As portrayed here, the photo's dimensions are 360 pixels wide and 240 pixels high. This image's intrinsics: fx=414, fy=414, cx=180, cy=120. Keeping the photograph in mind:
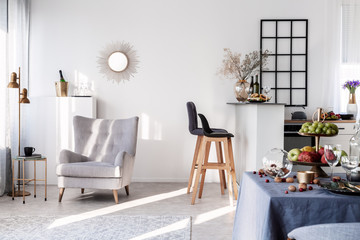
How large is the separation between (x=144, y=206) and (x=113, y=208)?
335 mm

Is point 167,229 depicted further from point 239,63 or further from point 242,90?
point 239,63

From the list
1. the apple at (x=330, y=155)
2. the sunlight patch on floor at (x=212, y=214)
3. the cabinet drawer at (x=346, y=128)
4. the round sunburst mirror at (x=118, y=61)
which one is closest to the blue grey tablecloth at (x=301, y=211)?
the apple at (x=330, y=155)

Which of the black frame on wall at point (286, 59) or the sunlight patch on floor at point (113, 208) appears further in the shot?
the black frame on wall at point (286, 59)

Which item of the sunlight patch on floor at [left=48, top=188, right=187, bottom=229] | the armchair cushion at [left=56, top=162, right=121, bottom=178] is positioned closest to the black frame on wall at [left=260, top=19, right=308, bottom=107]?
the sunlight patch on floor at [left=48, top=188, right=187, bottom=229]

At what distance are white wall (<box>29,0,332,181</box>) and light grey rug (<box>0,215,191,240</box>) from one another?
7.27 ft

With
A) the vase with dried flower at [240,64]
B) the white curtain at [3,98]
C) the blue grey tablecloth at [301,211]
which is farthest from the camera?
the vase with dried flower at [240,64]

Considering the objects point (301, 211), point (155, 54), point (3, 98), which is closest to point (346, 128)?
point (155, 54)

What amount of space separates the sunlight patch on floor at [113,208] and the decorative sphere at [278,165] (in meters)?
2.18

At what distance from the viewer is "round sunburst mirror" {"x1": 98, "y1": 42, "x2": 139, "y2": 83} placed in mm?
5969

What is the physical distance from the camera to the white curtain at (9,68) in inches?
199

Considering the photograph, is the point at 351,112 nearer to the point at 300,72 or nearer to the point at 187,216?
the point at 300,72

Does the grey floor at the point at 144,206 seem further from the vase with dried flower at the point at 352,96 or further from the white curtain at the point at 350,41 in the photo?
the white curtain at the point at 350,41

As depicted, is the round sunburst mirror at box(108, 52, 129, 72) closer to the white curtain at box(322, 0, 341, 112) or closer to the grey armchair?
the grey armchair

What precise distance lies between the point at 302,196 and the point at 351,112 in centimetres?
420
